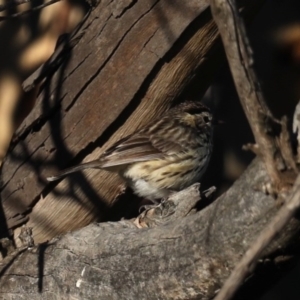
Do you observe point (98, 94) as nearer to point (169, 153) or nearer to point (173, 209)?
point (173, 209)

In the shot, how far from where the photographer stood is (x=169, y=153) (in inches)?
258

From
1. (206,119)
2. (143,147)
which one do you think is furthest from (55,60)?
(206,119)

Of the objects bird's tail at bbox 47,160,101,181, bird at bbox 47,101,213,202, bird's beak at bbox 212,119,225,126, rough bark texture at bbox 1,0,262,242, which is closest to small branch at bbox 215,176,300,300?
rough bark texture at bbox 1,0,262,242

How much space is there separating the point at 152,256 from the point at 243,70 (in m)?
1.62

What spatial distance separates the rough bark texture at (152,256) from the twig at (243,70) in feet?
1.41

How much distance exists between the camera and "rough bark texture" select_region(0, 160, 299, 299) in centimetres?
355

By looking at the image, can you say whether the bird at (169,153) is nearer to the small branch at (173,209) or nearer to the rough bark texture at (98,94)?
the rough bark texture at (98,94)

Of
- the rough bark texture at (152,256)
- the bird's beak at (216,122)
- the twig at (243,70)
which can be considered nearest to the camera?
the twig at (243,70)

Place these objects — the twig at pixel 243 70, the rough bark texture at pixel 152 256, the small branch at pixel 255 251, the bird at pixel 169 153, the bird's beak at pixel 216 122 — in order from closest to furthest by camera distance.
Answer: the small branch at pixel 255 251 < the twig at pixel 243 70 < the rough bark texture at pixel 152 256 < the bird at pixel 169 153 < the bird's beak at pixel 216 122

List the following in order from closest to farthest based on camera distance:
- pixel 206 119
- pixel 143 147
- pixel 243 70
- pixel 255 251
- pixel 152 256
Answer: pixel 255 251 → pixel 243 70 → pixel 152 256 → pixel 143 147 → pixel 206 119

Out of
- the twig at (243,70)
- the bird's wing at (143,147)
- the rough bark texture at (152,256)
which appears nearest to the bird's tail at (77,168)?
the bird's wing at (143,147)

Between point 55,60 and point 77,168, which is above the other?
point 55,60

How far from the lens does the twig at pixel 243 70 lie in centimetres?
275

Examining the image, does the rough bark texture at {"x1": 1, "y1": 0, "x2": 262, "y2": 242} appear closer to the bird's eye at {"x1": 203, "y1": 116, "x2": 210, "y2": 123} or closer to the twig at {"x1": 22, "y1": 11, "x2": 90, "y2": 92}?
the twig at {"x1": 22, "y1": 11, "x2": 90, "y2": 92}
